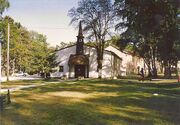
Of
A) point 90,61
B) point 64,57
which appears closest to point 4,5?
point 64,57

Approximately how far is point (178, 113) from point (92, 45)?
2452 inches

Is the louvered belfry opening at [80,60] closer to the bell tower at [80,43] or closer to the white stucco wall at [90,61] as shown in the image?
the bell tower at [80,43]

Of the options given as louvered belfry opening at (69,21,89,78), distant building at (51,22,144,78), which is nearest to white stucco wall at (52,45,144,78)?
distant building at (51,22,144,78)

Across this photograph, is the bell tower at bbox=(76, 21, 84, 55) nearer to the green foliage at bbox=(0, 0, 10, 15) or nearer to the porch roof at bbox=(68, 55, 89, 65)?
the porch roof at bbox=(68, 55, 89, 65)

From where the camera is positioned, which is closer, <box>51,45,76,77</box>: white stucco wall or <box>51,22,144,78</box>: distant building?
<box>51,22,144,78</box>: distant building

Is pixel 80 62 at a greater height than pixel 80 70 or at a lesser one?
greater

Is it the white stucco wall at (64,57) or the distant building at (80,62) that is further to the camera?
the white stucco wall at (64,57)

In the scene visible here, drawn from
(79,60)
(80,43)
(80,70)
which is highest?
(80,43)

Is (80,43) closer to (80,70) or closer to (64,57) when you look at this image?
(64,57)

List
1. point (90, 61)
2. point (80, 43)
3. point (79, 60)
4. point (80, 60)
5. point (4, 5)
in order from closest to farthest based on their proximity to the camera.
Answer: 1. point (4, 5)
2. point (79, 60)
3. point (80, 60)
4. point (80, 43)
5. point (90, 61)

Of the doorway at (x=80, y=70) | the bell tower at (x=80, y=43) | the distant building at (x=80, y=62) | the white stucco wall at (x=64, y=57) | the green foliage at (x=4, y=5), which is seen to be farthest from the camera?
the white stucco wall at (x=64, y=57)

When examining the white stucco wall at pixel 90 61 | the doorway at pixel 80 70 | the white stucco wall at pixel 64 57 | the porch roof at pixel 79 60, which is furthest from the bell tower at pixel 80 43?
the doorway at pixel 80 70

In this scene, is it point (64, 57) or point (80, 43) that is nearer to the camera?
point (80, 43)

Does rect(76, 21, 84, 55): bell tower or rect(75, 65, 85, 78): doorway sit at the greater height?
rect(76, 21, 84, 55): bell tower
